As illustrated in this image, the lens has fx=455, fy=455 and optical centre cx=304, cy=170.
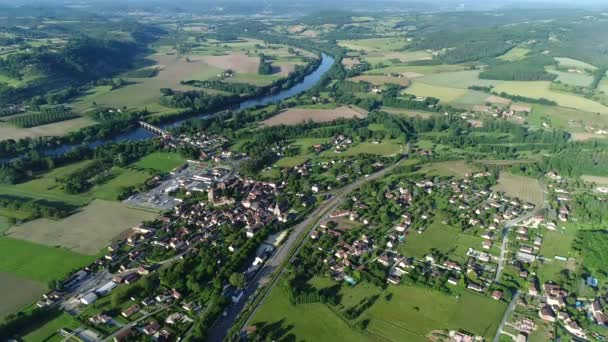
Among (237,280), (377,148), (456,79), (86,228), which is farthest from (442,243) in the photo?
(456,79)

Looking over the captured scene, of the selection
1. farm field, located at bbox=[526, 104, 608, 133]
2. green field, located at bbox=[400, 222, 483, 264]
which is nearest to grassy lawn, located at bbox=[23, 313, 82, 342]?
green field, located at bbox=[400, 222, 483, 264]

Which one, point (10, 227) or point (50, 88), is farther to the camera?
point (50, 88)

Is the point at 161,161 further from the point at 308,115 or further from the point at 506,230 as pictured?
the point at 506,230

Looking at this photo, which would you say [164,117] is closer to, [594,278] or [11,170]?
[11,170]

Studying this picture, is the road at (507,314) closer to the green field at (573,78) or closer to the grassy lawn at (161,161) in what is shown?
the grassy lawn at (161,161)

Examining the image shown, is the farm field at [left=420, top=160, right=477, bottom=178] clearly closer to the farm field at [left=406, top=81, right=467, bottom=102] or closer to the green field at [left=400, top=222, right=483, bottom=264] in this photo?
the green field at [left=400, top=222, right=483, bottom=264]

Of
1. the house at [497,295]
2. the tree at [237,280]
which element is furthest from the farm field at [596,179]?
the tree at [237,280]

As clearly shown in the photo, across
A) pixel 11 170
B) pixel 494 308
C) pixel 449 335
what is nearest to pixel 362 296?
pixel 449 335
